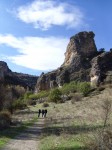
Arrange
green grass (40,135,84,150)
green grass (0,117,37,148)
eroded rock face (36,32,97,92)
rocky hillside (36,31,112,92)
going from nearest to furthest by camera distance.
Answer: green grass (40,135,84,150) < green grass (0,117,37,148) < rocky hillside (36,31,112,92) < eroded rock face (36,32,97,92)

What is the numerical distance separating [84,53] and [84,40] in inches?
278

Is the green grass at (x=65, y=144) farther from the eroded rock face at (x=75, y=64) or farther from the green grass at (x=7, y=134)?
the eroded rock face at (x=75, y=64)

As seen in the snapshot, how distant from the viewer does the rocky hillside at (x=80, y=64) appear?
15464 cm

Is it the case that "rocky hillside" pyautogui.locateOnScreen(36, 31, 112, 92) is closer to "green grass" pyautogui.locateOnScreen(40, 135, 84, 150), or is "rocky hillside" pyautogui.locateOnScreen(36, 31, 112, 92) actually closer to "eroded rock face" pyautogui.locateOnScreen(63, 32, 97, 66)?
"eroded rock face" pyautogui.locateOnScreen(63, 32, 97, 66)

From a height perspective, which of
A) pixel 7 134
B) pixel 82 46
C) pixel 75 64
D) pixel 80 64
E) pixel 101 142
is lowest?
pixel 7 134

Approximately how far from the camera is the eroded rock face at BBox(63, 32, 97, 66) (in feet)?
603

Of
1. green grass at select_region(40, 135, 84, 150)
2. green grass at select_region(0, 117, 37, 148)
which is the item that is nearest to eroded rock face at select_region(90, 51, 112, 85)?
green grass at select_region(0, 117, 37, 148)

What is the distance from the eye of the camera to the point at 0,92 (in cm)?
5834

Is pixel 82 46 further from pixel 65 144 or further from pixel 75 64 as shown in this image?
pixel 65 144

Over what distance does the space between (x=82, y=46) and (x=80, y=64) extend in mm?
14390

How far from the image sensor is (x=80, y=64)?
175750mm

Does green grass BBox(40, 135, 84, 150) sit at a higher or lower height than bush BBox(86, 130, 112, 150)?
lower

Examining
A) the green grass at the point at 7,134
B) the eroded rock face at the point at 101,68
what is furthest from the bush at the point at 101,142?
the eroded rock face at the point at 101,68

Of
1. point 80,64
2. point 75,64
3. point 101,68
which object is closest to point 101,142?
point 101,68
